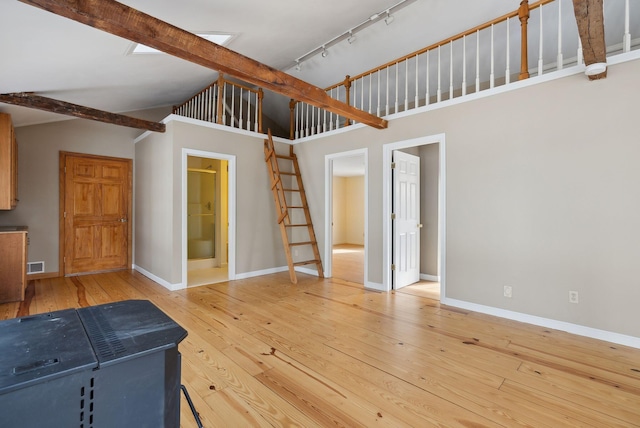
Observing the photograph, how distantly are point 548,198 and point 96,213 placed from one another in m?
6.91

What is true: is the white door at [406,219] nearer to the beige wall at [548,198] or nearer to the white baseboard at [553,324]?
the beige wall at [548,198]

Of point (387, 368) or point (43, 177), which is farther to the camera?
point (43, 177)

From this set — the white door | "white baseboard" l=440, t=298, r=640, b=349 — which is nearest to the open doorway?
the white door

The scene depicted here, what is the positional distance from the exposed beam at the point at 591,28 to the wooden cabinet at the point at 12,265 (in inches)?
232

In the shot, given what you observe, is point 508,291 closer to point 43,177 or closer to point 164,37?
point 164,37

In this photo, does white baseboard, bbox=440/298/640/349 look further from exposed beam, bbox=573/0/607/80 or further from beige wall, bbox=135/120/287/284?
beige wall, bbox=135/120/287/284

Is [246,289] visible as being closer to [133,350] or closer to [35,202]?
[133,350]

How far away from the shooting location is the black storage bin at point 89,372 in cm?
82

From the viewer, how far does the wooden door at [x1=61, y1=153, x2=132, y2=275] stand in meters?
5.43

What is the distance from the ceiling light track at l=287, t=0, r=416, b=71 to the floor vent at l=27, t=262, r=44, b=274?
17.8 ft

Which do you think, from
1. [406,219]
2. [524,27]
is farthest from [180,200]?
[524,27]

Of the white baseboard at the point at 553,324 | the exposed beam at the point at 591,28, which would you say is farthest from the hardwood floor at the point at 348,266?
the exposed beam at the point at 591,28

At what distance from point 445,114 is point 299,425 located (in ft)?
11.6

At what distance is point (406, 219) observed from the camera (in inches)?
184
